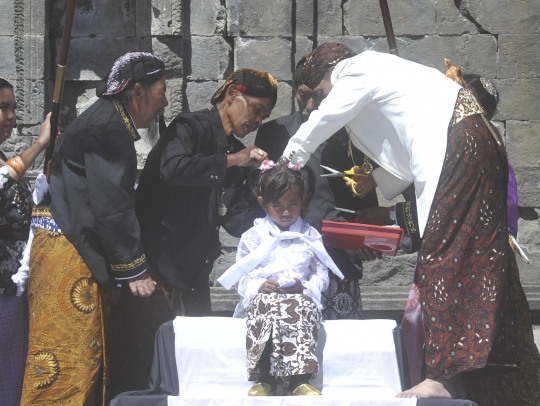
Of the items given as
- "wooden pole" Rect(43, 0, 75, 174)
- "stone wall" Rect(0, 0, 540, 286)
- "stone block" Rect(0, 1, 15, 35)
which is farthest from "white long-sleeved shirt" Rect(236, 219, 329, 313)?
"stone block" Rect(0, 1, 15, 35)

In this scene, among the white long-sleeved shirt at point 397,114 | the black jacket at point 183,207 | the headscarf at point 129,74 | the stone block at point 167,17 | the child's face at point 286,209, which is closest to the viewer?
the white long-sleeved shirt at point 397,114

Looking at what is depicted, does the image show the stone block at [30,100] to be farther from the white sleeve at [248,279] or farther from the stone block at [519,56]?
the stone block at [519,56]

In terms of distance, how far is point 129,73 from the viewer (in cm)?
413

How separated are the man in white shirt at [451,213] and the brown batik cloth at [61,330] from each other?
1.04 meters

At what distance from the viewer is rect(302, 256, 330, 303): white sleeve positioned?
3.89 m

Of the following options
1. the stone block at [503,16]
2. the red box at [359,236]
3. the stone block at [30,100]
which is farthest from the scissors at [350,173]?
the stone block at [30,100]

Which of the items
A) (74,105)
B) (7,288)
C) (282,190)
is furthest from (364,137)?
(74,105)

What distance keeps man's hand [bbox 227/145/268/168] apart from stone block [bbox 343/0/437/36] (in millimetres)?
2303

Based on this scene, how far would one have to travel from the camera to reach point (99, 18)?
6.34m

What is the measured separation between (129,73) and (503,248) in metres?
1.78

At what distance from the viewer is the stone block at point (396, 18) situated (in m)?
6.17

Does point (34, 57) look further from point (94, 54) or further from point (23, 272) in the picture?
point (23, 272)

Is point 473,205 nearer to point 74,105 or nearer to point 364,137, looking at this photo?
point 364,137

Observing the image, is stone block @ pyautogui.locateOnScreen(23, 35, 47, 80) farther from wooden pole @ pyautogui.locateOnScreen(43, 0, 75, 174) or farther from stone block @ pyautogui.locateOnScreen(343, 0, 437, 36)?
stone block @ pyautogui.locateOnScreen(343, 0, 437, 36)
